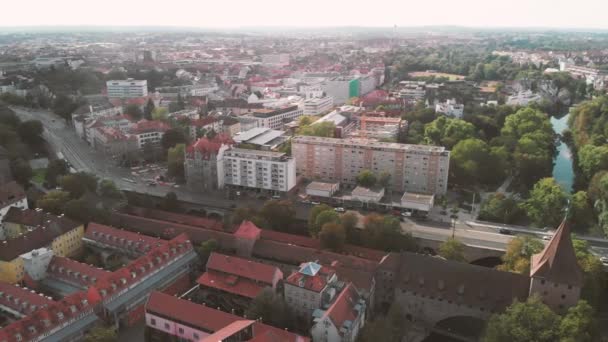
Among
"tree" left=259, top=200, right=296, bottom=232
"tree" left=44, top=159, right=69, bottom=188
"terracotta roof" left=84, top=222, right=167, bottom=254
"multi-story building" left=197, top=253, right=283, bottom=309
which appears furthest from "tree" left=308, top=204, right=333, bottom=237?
"tree" left=44, top=159, right=69, bottom=188

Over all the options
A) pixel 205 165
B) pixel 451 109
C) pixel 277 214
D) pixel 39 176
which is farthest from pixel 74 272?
pixel 451 109

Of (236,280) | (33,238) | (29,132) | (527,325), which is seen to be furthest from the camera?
(29,132)

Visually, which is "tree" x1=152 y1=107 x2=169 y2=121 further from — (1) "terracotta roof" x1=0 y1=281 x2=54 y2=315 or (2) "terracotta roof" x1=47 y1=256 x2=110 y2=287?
(1) "terracotta roof" x1=0 y1=281 x2=54 y2=315

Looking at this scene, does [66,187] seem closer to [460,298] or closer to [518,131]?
[460,298]

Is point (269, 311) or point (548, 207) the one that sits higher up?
point (548, 207)

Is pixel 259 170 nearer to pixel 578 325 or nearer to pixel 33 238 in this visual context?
pixel 33 238

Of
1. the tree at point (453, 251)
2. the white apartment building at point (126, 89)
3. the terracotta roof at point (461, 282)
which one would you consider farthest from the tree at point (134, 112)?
the terracotta roof at point (461, 282)
